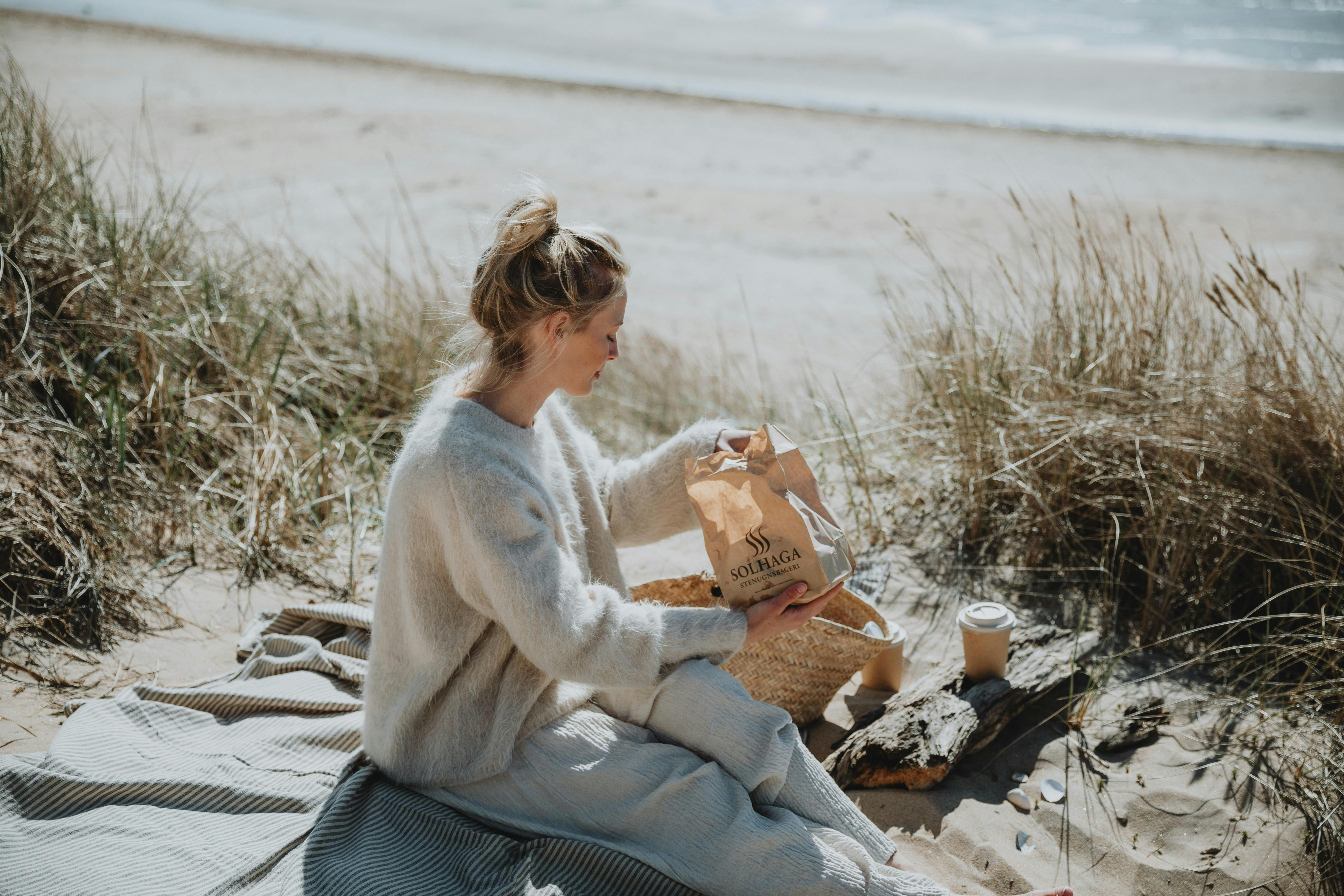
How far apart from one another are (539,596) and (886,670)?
1.51m

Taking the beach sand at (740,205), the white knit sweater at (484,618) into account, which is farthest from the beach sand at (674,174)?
the white knit sweater at (484,618)

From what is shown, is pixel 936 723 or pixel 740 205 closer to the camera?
pixel 936 723

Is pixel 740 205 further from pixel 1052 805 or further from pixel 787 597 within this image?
pixel 787 597

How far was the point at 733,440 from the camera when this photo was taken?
2623mm

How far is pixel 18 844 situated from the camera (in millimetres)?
2207

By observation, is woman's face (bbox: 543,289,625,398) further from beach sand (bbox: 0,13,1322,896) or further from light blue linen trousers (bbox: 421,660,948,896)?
light blue linen trousers (bbox: 421,660,948,896)

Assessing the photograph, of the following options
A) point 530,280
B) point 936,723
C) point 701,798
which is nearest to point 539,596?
point 701,798

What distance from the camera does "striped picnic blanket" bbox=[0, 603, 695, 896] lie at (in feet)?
6.89

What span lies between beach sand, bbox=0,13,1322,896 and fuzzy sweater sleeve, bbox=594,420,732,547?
643 mm

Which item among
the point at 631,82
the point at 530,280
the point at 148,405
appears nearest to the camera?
the point at 530,280

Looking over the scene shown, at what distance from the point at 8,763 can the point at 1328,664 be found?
338 cm

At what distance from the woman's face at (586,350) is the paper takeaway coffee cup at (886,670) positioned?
4.33 feet

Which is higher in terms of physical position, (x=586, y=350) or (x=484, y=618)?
(x=586, y=350)

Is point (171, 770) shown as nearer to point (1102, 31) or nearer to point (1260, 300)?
point (1260, 300)
